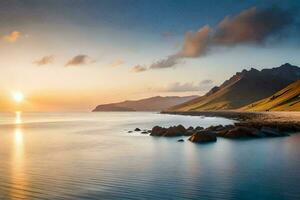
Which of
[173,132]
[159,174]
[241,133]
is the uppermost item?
[173,132]

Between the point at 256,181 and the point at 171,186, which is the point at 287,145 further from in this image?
the point at 171,186

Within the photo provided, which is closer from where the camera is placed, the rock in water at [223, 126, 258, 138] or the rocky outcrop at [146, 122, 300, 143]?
the rocky outcrop at [146, 122, 300, 143]

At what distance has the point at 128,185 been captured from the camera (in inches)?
1270

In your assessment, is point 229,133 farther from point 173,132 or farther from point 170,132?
point 170,132

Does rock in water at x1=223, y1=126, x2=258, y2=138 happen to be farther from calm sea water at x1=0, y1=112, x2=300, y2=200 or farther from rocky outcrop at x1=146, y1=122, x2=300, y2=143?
calm sea water at x1=0, y1=112, x2=300, y2=200


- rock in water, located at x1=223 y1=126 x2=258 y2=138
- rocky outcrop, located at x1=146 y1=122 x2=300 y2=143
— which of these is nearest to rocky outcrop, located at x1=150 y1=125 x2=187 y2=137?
rocky outcrop, located at x1=146 y1=122 x2=300 y2=143

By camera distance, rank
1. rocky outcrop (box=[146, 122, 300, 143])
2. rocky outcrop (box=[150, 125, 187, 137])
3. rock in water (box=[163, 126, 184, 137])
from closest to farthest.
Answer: rocky outcrop (box=[146, 122, 300, 143])
rock in water (box=[163, 126, 184, 137])
rocky outcrop (box=[150, 125, 187, 137])

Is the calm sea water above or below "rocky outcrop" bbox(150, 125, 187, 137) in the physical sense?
below

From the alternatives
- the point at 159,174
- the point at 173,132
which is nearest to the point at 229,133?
the point at 173,132

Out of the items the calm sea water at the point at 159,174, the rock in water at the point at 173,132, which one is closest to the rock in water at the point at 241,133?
the rock in water at the point at 173,132

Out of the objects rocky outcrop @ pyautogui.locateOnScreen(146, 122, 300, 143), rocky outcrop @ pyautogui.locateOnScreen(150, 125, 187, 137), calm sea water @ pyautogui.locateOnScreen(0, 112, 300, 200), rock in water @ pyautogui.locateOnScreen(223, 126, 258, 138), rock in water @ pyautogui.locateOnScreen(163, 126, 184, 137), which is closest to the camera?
calm sea water @ pyautogui.locateOnScreen(0, 112, 300, 200)

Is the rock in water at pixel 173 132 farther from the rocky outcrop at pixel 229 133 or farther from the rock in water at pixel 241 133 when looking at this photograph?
the rock in water at pixel 241 133

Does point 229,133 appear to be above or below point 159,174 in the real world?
above

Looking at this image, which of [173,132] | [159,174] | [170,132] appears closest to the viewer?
[159,174]
